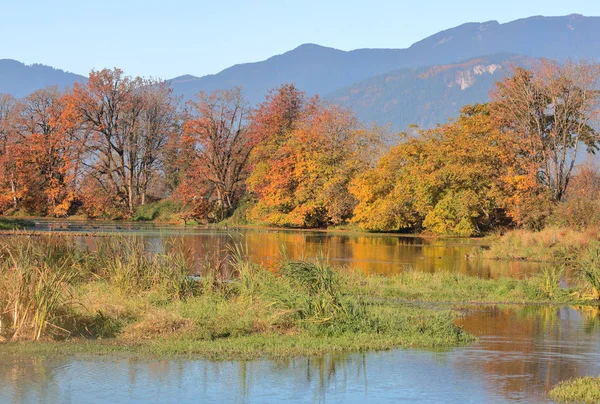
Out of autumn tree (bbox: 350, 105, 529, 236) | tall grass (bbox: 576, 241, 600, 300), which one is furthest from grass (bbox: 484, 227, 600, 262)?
tall grass (bbox: 576, 241, 600, 300)

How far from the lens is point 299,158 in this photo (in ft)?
195

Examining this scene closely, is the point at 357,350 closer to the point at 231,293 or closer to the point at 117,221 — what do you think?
the point at 231,293

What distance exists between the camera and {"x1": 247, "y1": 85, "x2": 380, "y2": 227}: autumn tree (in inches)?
2288

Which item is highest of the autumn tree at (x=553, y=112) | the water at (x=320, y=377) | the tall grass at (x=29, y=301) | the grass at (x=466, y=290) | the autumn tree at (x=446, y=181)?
the autumn tree at (x=553, y=112)

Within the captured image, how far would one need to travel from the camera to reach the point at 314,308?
16.0 meters

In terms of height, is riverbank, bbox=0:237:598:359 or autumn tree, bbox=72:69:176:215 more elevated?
autumn tree, bbox=72:69:176:215

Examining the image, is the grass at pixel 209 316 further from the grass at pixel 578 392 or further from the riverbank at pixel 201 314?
the grass at pixel 578 392

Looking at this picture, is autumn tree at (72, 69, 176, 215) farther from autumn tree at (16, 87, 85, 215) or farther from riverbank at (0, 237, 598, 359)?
riverbank at (0, 237, 598, 359)

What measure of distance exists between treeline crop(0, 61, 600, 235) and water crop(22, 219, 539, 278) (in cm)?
346

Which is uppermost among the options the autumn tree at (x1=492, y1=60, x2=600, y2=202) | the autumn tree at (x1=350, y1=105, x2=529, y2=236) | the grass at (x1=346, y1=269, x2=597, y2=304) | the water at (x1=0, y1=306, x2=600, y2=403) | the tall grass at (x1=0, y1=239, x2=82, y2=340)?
the autumn tree at (x1=492, y1=60, x2=600, y2=202)

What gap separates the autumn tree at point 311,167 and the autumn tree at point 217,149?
3.38 metres

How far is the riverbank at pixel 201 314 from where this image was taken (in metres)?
14.5

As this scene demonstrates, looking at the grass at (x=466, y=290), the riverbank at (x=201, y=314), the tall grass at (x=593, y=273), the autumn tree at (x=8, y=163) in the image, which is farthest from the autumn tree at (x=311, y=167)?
the riverbank at (x=201, y=314)

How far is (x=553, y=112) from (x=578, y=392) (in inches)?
1510
